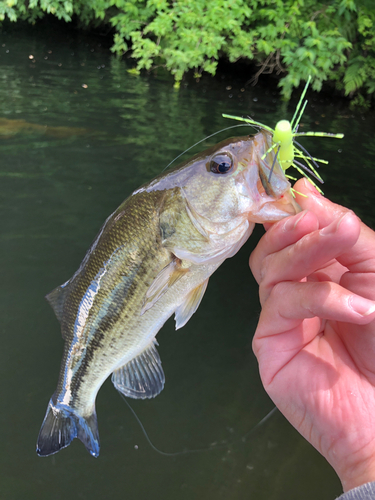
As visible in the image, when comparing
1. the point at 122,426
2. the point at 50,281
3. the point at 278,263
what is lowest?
the point at 122,426

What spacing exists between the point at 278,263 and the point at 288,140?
1.43 ft

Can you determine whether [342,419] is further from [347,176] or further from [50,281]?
[347,176]

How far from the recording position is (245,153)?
4.75 feet

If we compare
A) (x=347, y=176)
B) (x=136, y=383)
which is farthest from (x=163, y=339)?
(x=347, y=176)

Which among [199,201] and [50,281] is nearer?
[199,201]

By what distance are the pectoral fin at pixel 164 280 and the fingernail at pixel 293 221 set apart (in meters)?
0.50

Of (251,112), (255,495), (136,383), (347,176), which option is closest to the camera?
(136,383)

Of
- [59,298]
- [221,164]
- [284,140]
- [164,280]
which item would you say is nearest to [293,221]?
[284,140]

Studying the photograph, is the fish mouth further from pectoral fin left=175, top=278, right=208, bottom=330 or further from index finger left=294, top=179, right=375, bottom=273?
pectoral fin left=175, top=278, right=208, bottom=330

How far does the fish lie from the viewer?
1.46 m

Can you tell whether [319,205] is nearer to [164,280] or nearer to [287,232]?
[287,232]

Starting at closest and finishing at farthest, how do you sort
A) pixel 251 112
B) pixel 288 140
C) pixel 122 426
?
pixel 288 140
pixel 122 426
pixel 251 112

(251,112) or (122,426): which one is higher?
(251,112)

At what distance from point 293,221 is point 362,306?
35 cm
